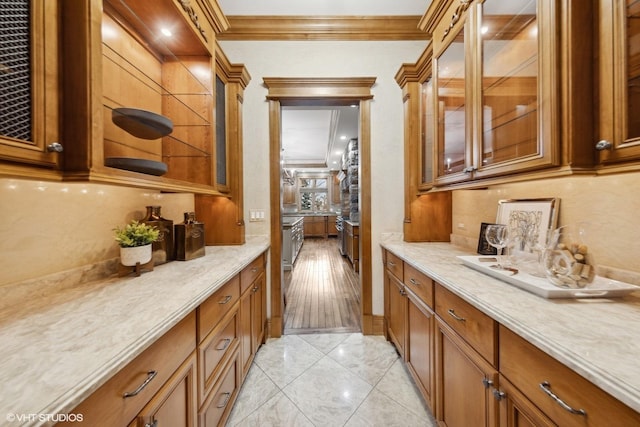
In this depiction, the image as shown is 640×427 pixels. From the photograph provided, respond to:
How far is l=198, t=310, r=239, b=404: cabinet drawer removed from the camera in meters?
1.10

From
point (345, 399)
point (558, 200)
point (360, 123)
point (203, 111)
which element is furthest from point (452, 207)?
point (203, 111)

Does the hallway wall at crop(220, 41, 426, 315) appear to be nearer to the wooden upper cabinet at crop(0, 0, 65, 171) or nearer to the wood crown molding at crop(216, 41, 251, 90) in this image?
the wood crown molding at crop(216, 41, 251, 90)

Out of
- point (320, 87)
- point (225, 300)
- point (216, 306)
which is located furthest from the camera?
point (320, 87)

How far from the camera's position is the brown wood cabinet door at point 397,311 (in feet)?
6.17

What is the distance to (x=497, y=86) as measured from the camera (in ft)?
4.15

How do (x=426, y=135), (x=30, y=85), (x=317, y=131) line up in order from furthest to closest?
(x=317, y=131)
(x=426, y=135)
(x=30, y=85)

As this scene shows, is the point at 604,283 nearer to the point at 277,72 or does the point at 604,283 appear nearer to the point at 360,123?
the point at 360,123

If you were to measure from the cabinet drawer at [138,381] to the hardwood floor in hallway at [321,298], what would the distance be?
1791 millimetres

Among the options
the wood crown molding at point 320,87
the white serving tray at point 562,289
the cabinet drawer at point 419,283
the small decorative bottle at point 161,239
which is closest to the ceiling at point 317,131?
the wood crown molding at point 320,87

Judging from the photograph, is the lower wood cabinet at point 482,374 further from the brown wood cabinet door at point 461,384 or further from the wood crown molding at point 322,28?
the wood crown molding at point 322,28

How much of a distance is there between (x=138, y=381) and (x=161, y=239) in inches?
41.3

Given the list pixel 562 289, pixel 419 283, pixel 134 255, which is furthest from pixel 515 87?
pixel 134 255

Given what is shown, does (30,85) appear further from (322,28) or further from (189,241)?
(322,28)

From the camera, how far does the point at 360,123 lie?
247 cm
